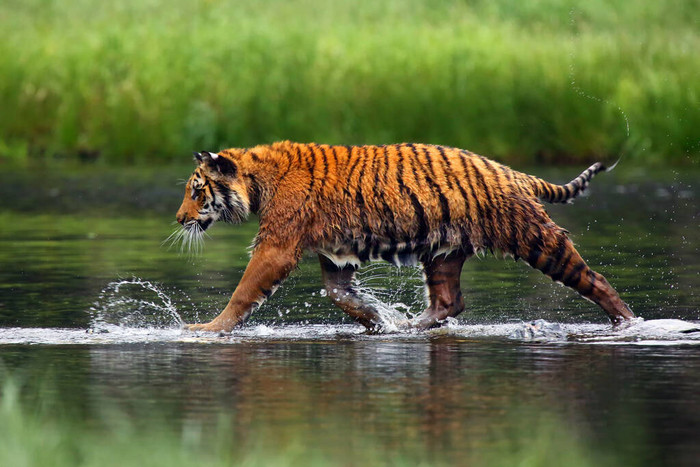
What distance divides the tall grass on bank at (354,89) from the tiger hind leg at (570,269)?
12.4 metres

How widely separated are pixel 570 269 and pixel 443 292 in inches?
35.1

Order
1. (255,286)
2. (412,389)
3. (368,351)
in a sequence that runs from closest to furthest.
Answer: (412,389), (368,351), (255,286)

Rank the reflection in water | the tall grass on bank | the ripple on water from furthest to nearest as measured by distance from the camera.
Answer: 1. the tall grass on bank
2. the ripple on water
3. the reflection in water

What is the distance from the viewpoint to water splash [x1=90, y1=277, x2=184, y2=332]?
9430 mm

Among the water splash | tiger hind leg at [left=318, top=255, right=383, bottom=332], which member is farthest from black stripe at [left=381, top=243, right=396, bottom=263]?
the water splash

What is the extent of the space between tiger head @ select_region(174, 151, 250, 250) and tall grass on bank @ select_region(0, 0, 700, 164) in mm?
12239

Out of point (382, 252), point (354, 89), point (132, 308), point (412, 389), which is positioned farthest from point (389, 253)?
point (354, 89)

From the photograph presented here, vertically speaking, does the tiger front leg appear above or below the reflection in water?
above

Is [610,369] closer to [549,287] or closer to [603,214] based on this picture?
[549,287]

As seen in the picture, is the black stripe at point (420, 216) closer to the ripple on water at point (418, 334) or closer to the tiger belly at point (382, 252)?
the tiger belly at point (382, 252)

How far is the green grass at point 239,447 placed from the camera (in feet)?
17.2

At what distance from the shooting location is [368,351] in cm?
813

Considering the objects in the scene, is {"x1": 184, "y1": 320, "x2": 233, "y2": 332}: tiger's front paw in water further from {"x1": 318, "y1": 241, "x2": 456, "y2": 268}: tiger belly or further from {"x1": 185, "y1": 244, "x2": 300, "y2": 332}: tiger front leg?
{"x1": 318, "y1": 241, "x2": 456, "y2": 268}: tiger belly

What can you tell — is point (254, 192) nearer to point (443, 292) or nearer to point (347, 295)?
point (347, 295)
